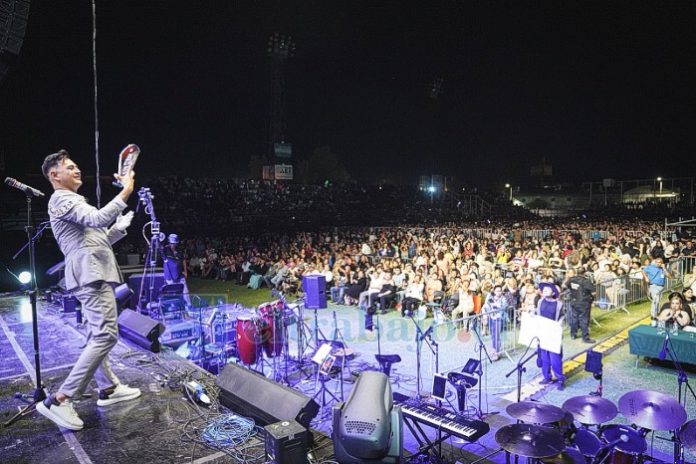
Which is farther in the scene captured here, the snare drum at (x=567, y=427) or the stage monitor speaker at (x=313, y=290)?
the stage monitor speaker at (x=313, y=290)

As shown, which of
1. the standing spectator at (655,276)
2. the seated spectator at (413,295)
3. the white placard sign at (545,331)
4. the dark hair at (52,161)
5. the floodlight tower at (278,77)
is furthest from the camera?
the floodlight tower at (278,77)

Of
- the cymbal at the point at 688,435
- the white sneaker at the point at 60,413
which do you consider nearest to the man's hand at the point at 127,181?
the white sneaker at the point at 60,413

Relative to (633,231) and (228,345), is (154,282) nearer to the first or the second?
(228,345)

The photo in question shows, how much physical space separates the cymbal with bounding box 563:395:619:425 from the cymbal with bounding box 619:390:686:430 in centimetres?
9

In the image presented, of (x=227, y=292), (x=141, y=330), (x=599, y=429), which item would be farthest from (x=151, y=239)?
(x=227, y=292)

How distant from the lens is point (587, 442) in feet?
11.4

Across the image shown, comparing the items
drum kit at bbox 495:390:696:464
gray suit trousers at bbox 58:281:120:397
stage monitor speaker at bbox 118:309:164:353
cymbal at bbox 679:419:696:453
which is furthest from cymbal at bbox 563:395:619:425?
stage monitor speaker at bbox 118:309:164:353

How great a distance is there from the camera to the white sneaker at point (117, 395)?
352 centimetres

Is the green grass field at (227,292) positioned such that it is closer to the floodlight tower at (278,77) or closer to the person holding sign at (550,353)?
the person holding sign at (550,353)

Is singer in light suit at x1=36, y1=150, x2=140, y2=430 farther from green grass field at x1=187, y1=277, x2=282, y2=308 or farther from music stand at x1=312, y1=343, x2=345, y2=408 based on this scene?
green grass field at x1=187, y1=277, x2=282, y2=308

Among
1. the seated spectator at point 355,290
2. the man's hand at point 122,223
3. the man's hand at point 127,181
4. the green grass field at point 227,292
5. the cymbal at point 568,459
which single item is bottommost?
the green grass field at point 227,292

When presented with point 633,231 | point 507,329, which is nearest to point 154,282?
point 507,329

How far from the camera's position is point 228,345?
21.5 ft

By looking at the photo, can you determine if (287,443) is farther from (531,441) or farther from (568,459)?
(568,459)
